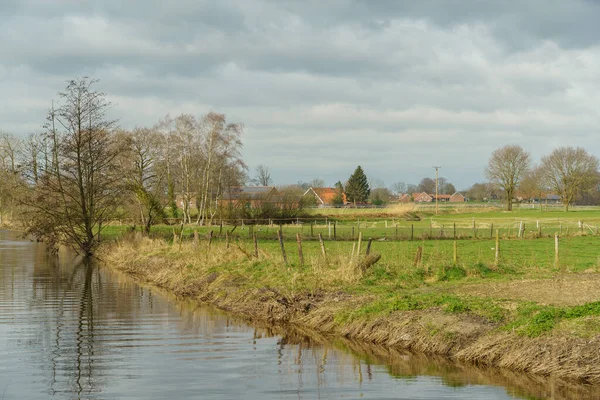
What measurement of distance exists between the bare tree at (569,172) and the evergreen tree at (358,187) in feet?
105

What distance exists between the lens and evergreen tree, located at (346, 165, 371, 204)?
427ft

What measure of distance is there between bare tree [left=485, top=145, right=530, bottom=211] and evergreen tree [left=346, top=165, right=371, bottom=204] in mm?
23184

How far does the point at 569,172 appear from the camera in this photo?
115 meters

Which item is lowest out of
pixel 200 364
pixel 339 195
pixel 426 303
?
pixel 200 364

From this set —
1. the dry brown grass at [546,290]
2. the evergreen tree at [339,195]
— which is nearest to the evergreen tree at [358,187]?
the evergreen tree at [339,195]

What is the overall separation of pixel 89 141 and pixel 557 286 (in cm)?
3293

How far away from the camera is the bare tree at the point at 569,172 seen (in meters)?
114

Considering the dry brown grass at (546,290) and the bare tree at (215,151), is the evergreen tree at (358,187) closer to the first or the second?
the bare tree at (215,151)

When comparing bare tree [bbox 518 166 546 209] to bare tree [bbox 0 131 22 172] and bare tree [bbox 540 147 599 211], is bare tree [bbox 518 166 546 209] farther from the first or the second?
bare tree [bbox 0 131 22 172]

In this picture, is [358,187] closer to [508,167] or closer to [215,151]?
[508,167]

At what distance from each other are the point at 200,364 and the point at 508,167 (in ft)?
362

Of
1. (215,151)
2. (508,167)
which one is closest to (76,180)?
(215,151)

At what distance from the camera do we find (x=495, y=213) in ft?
361

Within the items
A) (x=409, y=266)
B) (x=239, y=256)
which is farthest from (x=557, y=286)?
(x=239, y=256)
